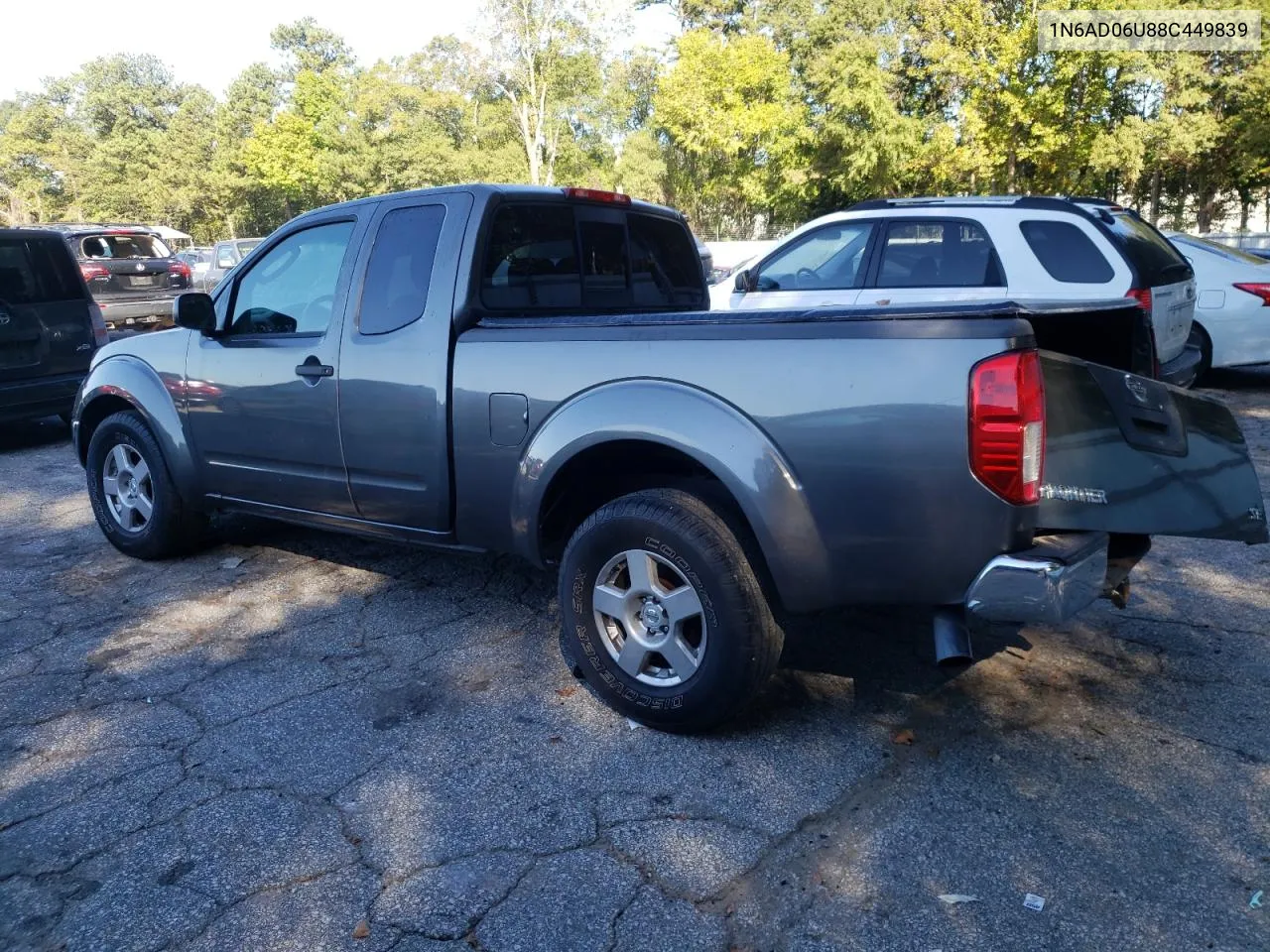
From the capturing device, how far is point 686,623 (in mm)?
Answer: 3248

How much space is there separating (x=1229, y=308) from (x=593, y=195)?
7133mm

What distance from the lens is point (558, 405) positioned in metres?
3.43

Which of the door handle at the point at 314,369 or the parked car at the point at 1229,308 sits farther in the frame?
the parked car at the point at 1229,308

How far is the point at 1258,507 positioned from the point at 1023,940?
5.93 feet

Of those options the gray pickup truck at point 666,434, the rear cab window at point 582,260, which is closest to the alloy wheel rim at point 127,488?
the gray pickup truck at point 666,434

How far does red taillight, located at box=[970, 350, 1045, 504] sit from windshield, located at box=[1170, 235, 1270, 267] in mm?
7813

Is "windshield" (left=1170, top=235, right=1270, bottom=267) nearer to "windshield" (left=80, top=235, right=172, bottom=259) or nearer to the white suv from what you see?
the white suv

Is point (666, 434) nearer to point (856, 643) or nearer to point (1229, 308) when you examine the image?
point (856, 643)

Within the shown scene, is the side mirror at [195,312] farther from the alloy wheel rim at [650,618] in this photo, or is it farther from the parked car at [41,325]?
the parked car at [41,325]

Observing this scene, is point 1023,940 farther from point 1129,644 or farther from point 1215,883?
point 1129,644

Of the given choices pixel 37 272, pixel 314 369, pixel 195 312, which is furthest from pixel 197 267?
pixel 314 369

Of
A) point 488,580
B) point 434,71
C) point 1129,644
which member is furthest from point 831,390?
point 434,71

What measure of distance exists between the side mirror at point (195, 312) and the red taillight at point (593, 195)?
1.88 metres

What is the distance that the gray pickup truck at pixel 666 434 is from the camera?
2.69 meters
